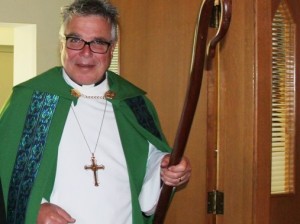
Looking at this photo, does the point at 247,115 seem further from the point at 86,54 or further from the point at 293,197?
the point at 86,54

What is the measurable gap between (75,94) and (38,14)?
144cm

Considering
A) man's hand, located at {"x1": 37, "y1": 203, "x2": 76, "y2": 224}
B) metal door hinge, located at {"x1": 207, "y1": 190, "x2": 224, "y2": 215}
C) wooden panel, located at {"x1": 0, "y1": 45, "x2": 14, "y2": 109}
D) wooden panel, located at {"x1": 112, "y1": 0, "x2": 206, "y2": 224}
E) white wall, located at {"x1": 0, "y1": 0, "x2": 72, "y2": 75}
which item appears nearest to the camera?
man's hand, located at {"x1": 37, "y1": 203, "x2": 76, "y2": 224}

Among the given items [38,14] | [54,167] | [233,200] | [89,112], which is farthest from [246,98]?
[38,14]

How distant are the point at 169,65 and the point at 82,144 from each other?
2.51 ft

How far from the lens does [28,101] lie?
77.5 inches

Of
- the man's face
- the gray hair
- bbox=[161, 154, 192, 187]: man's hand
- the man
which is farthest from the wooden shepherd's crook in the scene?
the gray hair

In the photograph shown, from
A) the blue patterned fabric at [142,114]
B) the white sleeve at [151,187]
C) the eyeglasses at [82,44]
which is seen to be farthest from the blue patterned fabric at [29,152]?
the white sleeve at [151,187]

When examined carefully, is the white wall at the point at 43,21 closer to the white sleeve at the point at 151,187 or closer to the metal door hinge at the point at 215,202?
the white sleeve at the point at 151,187

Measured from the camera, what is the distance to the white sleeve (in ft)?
6.79

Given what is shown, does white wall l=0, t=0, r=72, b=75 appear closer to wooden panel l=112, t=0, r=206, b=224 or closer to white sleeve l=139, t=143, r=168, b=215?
wooden panel l=112, t=0, r=206, b=224

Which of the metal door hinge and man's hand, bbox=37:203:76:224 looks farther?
the metal door hinge

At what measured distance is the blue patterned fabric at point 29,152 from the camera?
182 centimetres

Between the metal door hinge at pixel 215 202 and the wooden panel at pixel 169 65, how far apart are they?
0.04 metres

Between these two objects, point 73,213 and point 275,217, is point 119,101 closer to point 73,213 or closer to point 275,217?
point 73,213
